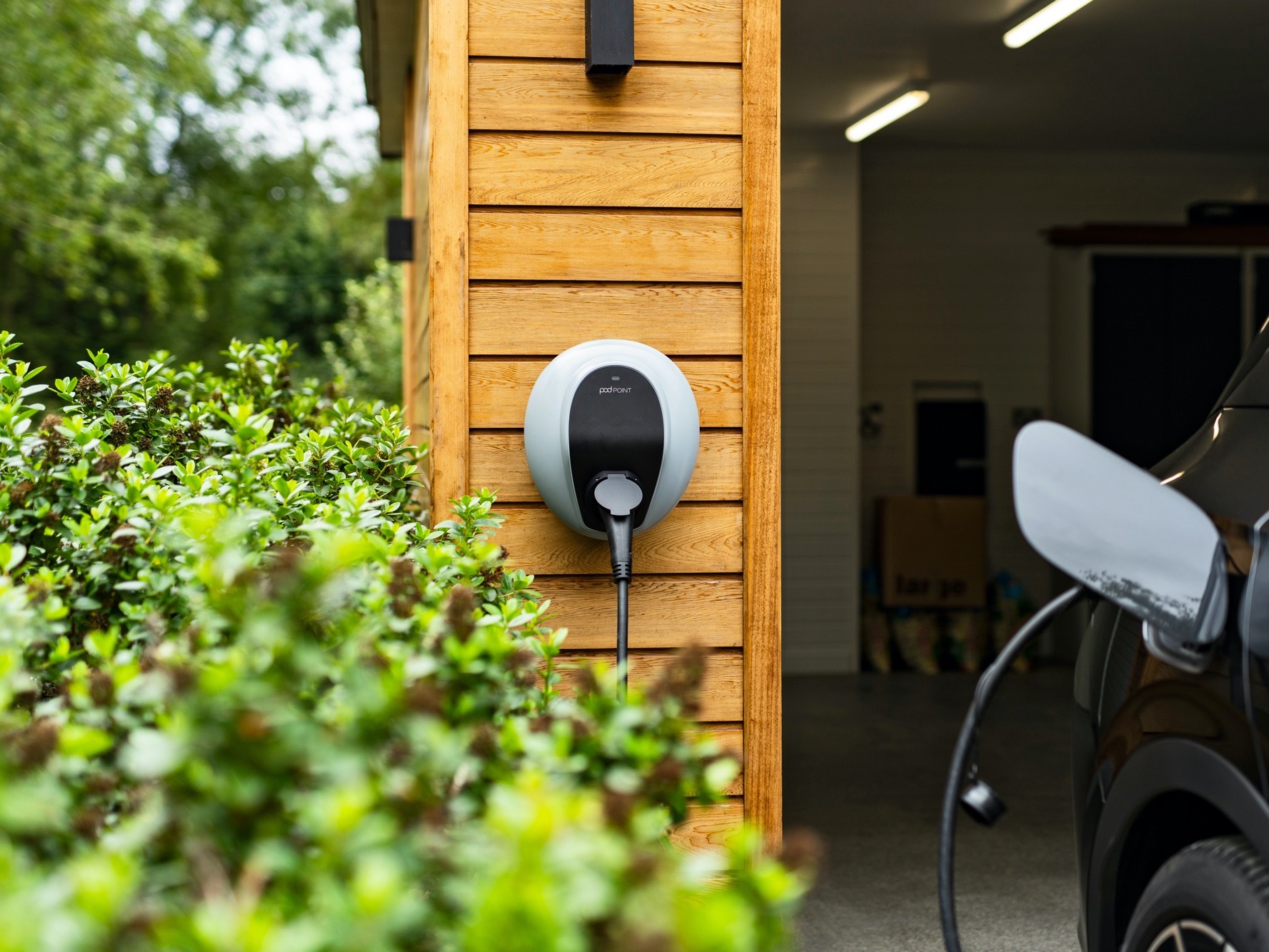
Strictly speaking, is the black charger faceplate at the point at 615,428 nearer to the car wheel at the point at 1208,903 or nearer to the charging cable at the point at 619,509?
the charging cable at the point at 619,509

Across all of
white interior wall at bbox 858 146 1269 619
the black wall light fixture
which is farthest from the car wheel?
white interior wall at bbox 858 146 1269 619

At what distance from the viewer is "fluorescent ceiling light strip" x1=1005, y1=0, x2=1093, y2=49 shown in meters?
5.13

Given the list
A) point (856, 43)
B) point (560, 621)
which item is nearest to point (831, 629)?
point (856, 43)

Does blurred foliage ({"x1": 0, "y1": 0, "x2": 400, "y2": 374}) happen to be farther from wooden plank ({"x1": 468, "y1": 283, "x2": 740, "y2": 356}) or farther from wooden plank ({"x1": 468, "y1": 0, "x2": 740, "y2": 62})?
wooden plank ({"x1": 468, "y1": 283, "x2": 740, "y2": 356})

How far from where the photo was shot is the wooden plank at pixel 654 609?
2.48m

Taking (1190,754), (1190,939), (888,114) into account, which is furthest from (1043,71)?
(1190,939)

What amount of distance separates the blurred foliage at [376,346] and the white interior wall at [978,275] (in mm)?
4196

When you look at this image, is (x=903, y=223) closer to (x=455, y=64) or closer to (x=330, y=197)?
(x=455, y=64)

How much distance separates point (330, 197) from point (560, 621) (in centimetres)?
1905

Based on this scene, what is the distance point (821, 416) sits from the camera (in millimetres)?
7484

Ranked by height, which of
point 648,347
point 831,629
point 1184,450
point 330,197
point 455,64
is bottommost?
point 831,629

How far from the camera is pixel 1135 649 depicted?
1836 millimetres

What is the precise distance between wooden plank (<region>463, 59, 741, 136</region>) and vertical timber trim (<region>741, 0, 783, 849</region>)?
6 centimetres

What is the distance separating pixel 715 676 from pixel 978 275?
629 cm
